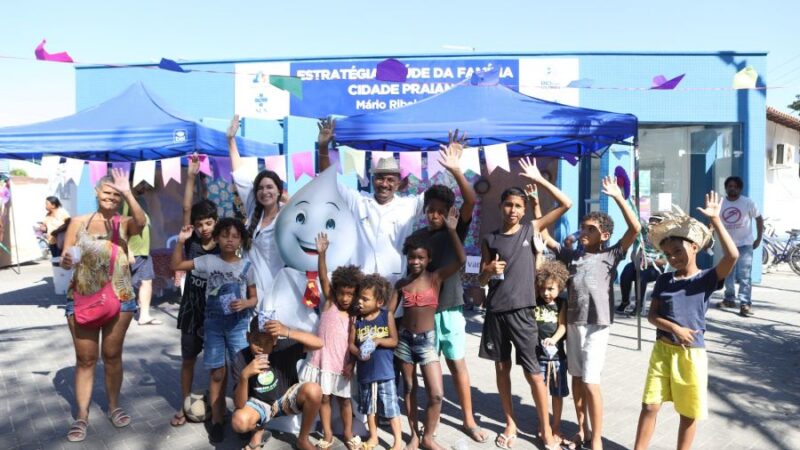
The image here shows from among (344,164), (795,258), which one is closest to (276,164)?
(344,164)

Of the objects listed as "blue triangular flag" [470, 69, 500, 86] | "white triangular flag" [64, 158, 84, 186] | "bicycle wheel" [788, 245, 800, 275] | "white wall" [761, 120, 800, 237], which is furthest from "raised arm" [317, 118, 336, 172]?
"white wall" [761, 120, 800, 237]

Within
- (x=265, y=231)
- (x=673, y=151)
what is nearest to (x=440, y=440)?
(x=265, y=231)

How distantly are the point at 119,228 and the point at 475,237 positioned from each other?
5868 millimetres

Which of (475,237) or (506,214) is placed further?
(475,237)

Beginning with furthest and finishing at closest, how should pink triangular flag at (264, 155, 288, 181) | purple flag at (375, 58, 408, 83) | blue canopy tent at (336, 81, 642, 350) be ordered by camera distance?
purple flag at (375, 58, 408, 83) < pink triangular flag at (264, 155, 288, 181) < blue canopy tent at (336, 81, 642, 350)

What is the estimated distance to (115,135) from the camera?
7.24 m

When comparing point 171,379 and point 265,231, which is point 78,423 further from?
point 265,231

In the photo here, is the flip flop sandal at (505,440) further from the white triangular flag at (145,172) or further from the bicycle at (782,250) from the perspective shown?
the bicycle at (782,250)

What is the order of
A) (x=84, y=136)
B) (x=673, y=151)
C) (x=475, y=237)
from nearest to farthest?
(x=84, y=136), (x=475, y=237), (x=673, y=151)

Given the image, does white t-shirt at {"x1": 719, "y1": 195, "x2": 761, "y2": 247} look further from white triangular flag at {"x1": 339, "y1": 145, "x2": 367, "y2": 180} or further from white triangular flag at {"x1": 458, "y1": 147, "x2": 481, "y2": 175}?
white triangular flag at {"x1": 339, "y1": 145, "x2": 367, "y2": 180}

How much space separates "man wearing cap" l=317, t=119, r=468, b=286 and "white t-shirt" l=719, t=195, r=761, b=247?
5.41 metres

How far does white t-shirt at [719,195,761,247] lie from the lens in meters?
7.44

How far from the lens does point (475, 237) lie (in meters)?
8.75

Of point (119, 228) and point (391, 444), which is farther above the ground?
point (119, 228)
